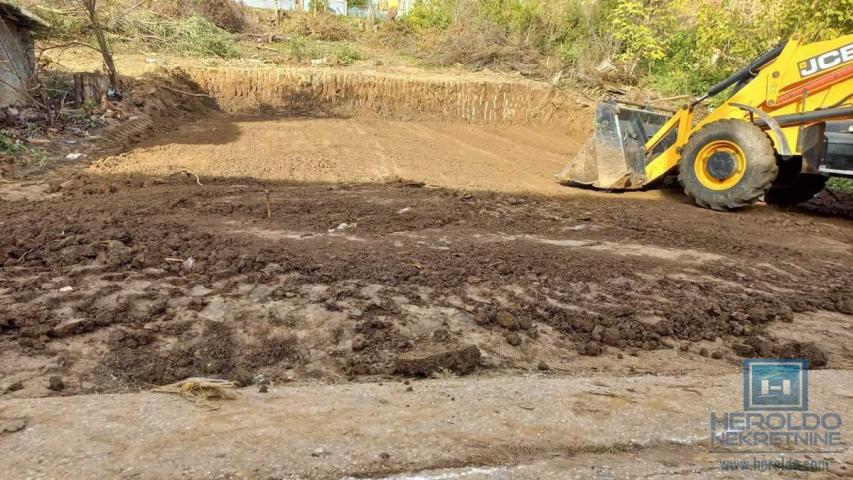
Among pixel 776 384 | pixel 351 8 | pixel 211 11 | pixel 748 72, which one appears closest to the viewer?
pixel 776 384

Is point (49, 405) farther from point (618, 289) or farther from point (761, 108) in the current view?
point (761, 108)

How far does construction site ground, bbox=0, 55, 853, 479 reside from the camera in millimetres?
2312

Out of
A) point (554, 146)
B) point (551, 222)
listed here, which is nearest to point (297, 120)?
point (554, 146)

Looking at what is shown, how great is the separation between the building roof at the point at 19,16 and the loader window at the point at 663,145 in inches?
436

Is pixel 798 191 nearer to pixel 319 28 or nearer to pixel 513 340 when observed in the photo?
pixel 513 340

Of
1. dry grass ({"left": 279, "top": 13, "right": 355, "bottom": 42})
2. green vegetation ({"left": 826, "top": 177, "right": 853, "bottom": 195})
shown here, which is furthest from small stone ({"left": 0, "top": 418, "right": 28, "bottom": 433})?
dry grass ({"left": 279, "top": 13, "right": 355, "bottom": 42})

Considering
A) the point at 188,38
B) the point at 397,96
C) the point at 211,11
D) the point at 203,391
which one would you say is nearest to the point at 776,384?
the point at 203,391

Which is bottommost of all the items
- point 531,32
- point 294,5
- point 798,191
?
point 798,191

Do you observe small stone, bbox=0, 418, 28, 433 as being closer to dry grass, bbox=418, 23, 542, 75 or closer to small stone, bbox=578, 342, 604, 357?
small stone, bbox=578, 342, 604, 357

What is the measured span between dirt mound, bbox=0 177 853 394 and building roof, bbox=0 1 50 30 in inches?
217

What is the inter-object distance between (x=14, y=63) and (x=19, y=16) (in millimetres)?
853

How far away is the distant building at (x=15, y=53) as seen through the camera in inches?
400

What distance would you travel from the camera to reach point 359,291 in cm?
429

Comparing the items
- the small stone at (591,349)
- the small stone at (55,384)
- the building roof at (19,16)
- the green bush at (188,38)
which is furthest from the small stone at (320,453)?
the green bush at (188,38)
